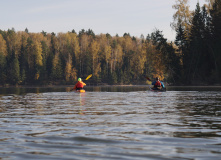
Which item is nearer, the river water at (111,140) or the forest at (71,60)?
the river water at (111,140)

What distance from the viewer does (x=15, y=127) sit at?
1136 cm

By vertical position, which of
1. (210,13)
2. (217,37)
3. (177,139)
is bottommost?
(177,139)

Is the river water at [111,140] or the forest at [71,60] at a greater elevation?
the forest at [71,60]

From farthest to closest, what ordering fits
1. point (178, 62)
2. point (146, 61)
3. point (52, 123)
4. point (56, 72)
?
point (146, 61)
point (56, 72)
point (178, 62)
point (52, 123)

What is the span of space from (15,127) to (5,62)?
118433 mm

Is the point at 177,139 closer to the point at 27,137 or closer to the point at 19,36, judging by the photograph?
the point at 27,137

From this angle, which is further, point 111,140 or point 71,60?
point 71,60

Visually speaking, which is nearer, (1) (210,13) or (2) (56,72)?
(1) (210,13)

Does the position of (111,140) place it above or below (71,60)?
below

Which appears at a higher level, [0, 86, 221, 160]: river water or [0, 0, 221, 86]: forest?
[0, 0, 221, 86]: forest

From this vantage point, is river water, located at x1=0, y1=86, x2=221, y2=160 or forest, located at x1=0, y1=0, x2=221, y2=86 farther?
forest, located at x1=0, y1=0, x2=221, y2=86

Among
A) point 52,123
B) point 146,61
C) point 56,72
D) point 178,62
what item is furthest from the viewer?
point 146,61

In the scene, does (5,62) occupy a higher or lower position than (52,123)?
higher

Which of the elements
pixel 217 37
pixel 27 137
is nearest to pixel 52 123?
pixel 27 137
